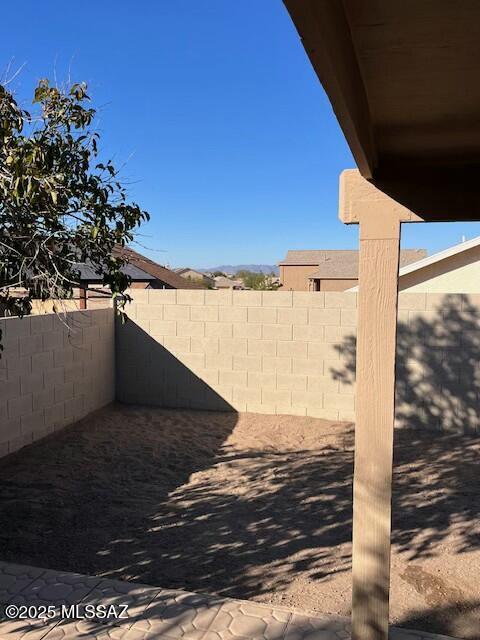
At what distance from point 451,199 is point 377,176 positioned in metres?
0.38

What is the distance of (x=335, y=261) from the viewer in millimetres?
34656

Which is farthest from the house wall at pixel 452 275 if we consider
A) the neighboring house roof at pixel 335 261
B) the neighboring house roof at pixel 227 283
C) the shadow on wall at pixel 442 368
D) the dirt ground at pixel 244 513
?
the neighboring house roof at pixel 227 283

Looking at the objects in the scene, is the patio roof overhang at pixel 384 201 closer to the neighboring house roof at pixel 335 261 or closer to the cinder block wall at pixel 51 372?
the cinder block wall at pixel 51 372

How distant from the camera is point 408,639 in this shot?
111 inches

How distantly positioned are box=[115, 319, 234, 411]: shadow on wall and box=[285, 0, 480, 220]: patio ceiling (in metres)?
6.34

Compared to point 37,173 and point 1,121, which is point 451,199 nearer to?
point 37,173

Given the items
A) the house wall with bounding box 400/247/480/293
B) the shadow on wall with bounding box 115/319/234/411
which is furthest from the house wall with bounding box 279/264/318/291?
the shadow on wall with bounding box 115/319/234/411

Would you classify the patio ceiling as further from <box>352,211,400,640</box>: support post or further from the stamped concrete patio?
the stamped concrete patio

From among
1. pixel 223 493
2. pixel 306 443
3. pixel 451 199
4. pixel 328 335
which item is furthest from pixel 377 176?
pixel 328 335

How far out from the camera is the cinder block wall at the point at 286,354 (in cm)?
741

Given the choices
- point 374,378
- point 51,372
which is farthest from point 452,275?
point 374,378

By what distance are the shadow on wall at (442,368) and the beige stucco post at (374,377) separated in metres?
5.21

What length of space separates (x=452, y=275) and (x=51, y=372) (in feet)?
28.7

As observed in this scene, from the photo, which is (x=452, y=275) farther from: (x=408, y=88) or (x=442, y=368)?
(x=408, y=88)
